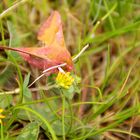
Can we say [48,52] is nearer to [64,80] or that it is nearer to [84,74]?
[64,80]

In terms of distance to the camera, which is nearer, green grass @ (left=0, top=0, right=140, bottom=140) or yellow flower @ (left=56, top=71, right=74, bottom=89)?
yellow flower @ (left=56, top=71, right=74, bottom=89)

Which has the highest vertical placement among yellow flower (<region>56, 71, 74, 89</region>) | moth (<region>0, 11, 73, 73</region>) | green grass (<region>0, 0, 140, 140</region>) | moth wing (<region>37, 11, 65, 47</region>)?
moth wing (<region>37, 11, 65, 47</region>)

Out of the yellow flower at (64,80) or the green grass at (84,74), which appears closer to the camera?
the yellow flower at (64,80)

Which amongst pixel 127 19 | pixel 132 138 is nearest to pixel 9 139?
pixel 132 138

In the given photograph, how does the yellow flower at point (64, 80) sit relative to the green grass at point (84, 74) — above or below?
above

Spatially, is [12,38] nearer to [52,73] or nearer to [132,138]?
[52,73]

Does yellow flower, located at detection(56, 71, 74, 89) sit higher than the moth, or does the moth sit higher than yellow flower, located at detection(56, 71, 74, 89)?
the moth

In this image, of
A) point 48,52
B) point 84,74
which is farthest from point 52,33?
point 84,74
